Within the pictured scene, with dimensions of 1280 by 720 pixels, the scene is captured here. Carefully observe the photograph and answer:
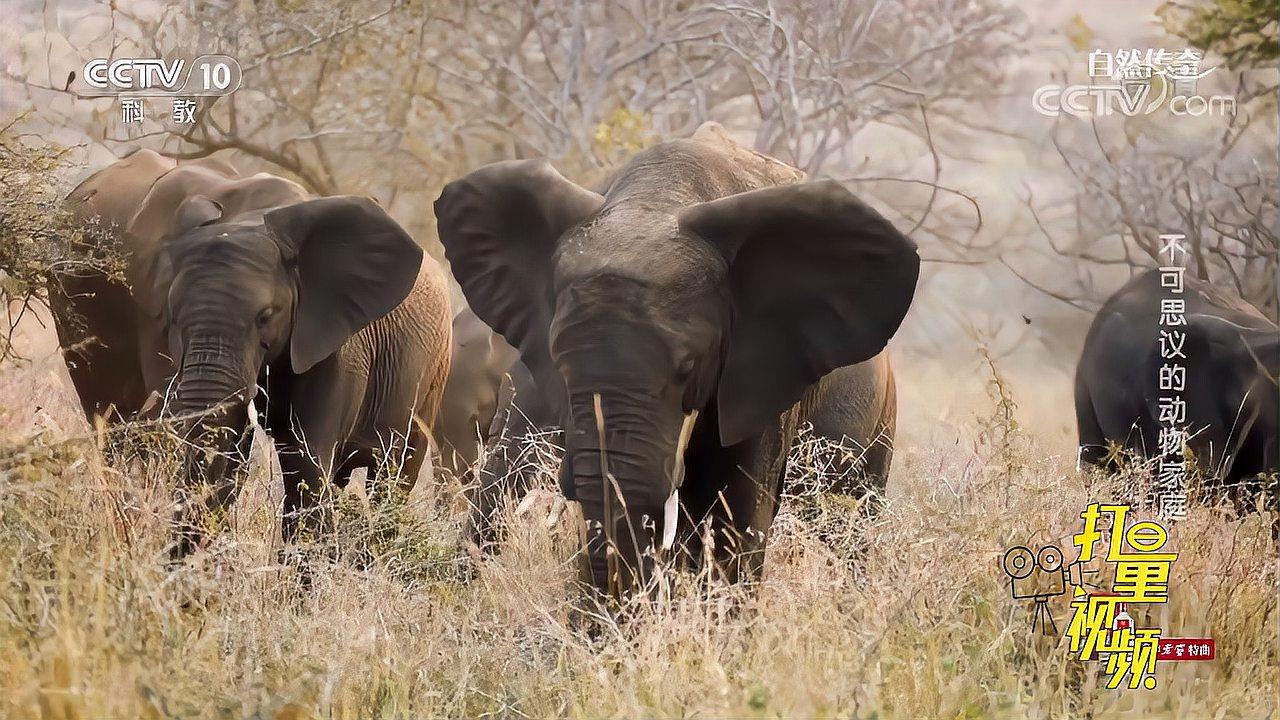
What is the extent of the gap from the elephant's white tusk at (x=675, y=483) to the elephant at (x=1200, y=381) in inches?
112

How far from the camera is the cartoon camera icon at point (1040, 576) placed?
5043 mm

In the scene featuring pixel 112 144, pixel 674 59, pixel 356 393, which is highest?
pixel 674 59

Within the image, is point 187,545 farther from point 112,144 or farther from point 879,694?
point 112,144

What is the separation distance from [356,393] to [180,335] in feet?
3.31

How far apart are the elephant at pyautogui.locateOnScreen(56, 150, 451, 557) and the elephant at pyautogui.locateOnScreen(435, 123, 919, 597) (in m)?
1.09

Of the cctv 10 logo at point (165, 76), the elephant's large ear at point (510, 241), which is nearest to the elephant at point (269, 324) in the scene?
the cctv 10 logo at point (165, 76)

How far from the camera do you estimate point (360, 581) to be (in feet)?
18.1

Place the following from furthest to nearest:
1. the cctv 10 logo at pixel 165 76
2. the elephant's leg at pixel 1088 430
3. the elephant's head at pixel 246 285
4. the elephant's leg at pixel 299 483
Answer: the elephant's leg at pixel 1088 430 < the cctv 10 logo at pixel 165 76 < the elephant's leg at pixel 299 483 < the elephant's head at pixel 246 285

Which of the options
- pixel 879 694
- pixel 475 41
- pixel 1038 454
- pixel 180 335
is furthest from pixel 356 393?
pixel 475 41

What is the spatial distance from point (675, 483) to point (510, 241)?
1.12 metres

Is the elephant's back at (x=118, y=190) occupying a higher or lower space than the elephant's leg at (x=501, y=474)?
higher

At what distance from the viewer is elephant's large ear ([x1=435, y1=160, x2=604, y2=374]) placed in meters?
5.44

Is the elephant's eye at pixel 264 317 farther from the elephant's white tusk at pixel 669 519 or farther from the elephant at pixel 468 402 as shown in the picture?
the elephant at pixel 468 402

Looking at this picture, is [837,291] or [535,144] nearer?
[837,291]
